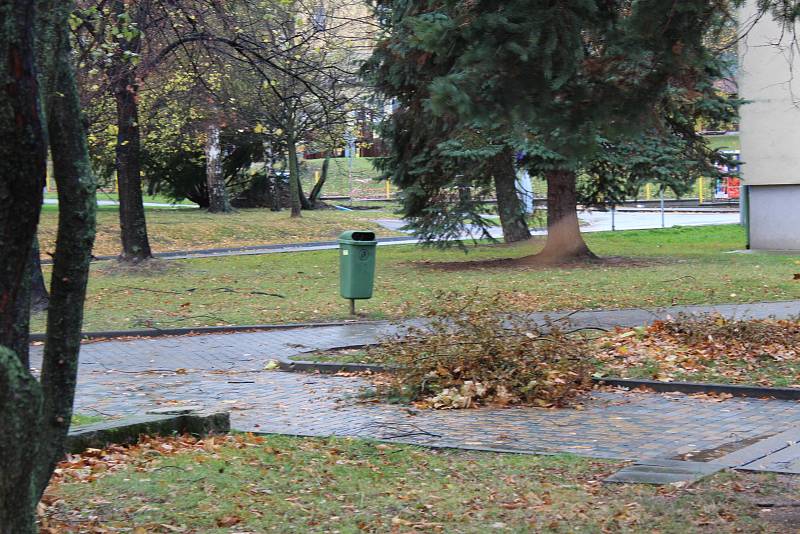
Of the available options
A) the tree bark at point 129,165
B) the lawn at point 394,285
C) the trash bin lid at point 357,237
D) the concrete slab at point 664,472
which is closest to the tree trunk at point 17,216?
the concrete slab at point 664,472

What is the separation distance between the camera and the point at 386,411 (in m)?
9.02

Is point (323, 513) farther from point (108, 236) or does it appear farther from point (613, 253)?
point (108, 236)

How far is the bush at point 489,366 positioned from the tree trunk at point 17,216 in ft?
18.6

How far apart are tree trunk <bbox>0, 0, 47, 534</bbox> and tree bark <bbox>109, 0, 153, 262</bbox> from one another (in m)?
16.3

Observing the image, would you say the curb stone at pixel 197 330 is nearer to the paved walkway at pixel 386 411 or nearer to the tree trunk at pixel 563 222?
the paved walkway at pixel 386 411

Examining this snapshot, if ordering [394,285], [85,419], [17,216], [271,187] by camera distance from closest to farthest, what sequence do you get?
[17,216]
[85,419]
[394,285]
[271,187]

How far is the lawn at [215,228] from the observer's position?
103ft

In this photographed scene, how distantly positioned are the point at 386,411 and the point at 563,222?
16397 millimetres

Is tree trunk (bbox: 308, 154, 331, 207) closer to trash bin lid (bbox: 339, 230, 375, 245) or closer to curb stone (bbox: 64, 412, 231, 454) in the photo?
trash bin lid (bbox: 339, 230, 375, 245)

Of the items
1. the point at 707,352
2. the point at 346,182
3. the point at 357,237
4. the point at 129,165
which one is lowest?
the point at 707,352

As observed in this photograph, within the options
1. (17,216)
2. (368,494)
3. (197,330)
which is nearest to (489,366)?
(368,494)

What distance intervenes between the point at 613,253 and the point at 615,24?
19191 mm

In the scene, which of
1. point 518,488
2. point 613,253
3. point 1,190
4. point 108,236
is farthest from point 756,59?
point 1,190

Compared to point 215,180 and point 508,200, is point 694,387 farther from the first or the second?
point 215,180
